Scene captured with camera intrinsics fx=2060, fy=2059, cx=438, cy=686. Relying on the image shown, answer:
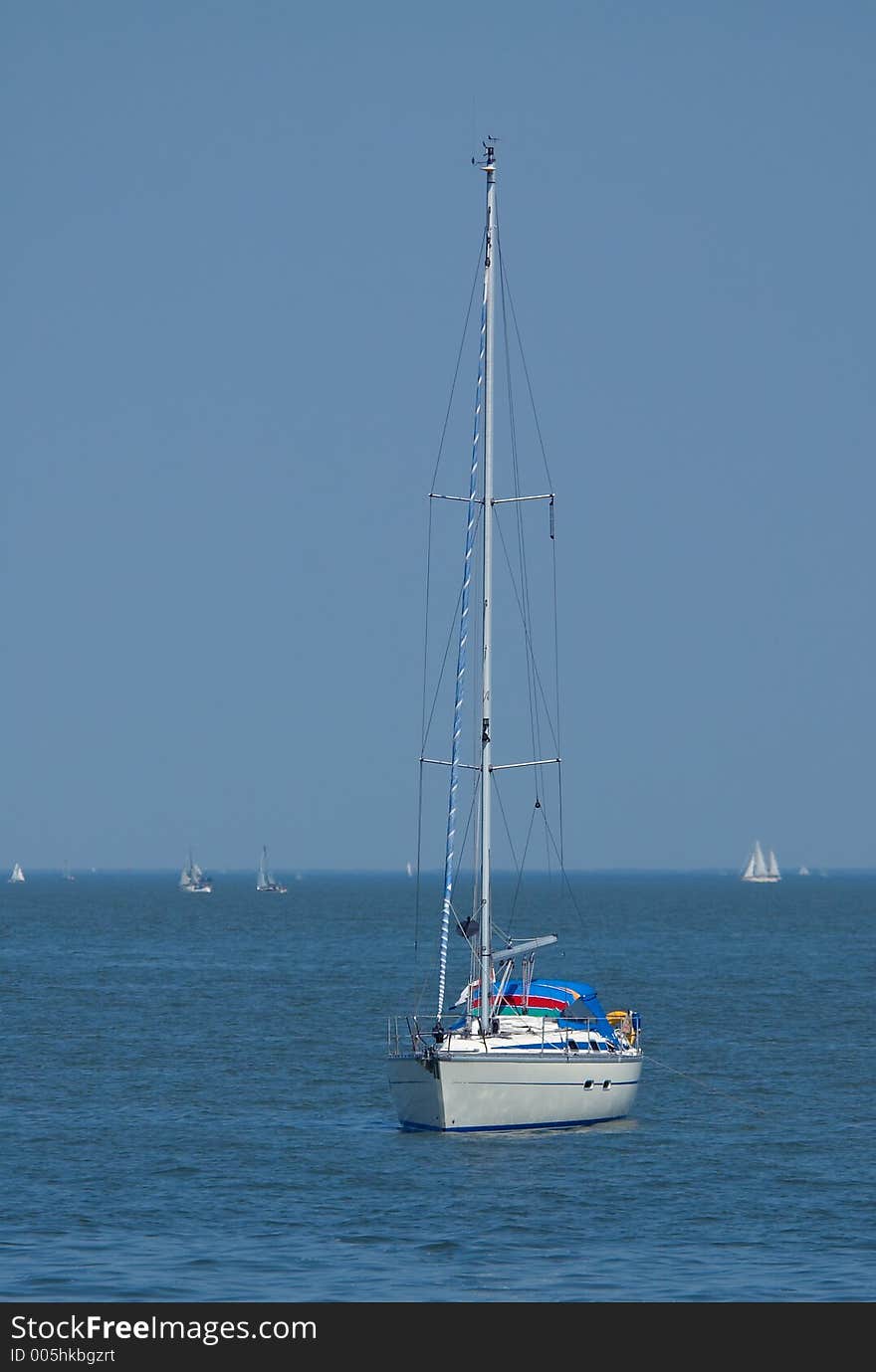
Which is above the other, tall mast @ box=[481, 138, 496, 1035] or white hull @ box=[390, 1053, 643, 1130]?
tall mast @ box=[481, 138, 496, 1035]

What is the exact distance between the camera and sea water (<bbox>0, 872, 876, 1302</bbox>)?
112 feet

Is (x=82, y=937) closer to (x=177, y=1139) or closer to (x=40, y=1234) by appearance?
(x=177, y=1139)

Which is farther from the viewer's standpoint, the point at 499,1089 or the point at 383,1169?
the point at 499,1089

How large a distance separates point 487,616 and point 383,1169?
51.6 feet

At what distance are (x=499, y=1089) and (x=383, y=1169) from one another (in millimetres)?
5137

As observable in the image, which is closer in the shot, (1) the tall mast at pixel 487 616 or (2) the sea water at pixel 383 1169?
(2) the sea water at pixel 383 1169

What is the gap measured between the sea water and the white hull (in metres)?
0.58

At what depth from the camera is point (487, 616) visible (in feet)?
180

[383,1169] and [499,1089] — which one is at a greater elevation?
[499,1089]

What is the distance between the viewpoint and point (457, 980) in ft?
367

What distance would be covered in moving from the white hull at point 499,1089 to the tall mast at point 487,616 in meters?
1.79

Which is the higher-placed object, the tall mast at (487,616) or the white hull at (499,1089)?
the tall mast at (487,616)

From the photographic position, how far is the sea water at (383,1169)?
34.1m
